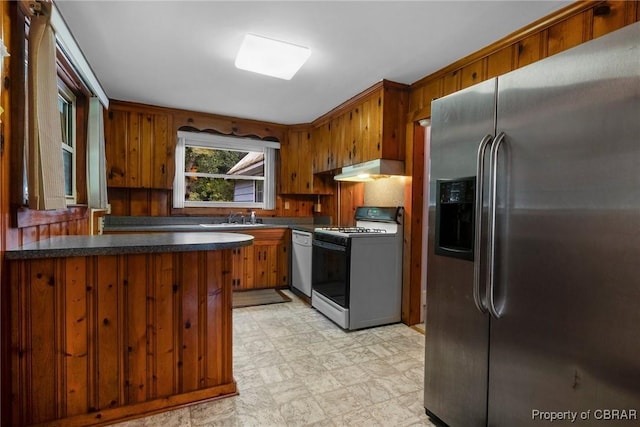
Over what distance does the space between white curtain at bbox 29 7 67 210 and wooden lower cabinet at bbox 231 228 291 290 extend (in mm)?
2465

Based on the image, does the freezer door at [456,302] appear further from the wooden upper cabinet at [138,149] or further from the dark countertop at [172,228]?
the wooden upper cabinet at [138,149]

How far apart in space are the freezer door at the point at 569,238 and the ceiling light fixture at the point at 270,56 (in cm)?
155

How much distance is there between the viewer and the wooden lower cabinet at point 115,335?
1527 millimetres

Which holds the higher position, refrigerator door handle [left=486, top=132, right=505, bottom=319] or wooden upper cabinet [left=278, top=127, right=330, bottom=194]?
wooden upper cabinet [left=278, top=127, right=330, bottom=194]

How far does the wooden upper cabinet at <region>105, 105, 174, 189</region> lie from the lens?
364cm

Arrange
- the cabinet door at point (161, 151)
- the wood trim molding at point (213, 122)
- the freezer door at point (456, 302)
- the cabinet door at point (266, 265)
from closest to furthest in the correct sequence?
the freezer door at point (456, 302)
the wood trim molding at point (213, 122)
the cabinet door at point (161, 151)
the cabinet door at point (266, 265)

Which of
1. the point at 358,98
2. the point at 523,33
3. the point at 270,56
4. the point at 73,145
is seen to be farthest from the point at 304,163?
the point at 523,33

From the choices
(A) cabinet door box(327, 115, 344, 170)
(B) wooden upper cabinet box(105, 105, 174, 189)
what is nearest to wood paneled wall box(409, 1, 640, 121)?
(A) cabinet door box(327, 115, 344, 170)

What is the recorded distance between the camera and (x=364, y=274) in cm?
296

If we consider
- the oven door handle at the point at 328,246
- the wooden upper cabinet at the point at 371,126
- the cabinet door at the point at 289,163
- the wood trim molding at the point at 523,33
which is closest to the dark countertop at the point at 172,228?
the cabinet door at the point at 289,163

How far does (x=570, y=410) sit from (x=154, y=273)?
193 cm

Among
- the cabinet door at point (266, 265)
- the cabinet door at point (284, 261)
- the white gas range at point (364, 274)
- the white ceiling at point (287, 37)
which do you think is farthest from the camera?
the cabinet door at point (284, 261)

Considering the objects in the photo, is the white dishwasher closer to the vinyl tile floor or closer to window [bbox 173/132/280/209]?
the vinyl tile floor

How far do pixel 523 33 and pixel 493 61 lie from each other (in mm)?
256
